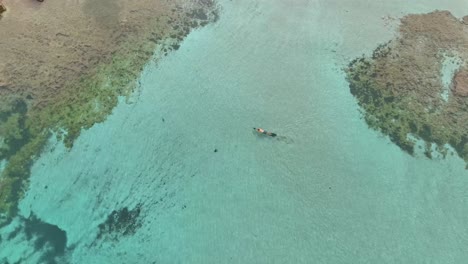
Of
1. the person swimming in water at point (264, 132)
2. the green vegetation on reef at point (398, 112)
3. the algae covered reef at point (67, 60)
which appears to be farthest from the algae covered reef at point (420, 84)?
the algae covered reef at point (67, 60)

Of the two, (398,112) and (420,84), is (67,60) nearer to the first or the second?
(398,112)

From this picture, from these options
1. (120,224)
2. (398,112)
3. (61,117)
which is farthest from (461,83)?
(61,117)

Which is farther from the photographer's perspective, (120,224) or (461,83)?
(461,83)

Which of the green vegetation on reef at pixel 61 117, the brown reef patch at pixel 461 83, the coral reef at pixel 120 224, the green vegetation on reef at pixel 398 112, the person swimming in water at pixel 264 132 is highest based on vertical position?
the brown reef patch at pixel 461 83

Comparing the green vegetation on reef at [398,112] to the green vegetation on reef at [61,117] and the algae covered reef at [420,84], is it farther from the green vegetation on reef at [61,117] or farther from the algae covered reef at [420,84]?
the green vegetation on reef at [61,117]

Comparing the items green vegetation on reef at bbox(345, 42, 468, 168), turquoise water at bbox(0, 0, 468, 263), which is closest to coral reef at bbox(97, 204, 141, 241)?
turquoise water at bbox(0, 0, 468, 263)

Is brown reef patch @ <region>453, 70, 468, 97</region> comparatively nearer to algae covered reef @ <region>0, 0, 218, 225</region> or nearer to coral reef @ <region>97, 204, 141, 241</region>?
algae covered reef @ <region>0, 0, 218, 225</region>

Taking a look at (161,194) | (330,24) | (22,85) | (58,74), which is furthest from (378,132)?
(22,85)
